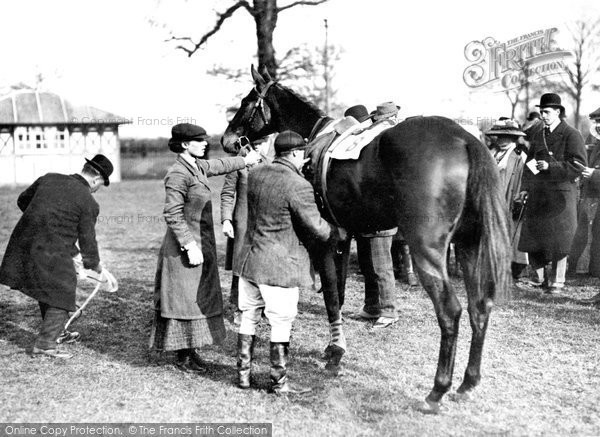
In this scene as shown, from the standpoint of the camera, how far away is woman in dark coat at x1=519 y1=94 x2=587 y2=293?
734 centimetres

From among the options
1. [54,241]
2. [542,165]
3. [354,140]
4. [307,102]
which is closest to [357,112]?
[307,102]

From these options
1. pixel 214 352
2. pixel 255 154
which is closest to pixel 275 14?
pixel 255 154

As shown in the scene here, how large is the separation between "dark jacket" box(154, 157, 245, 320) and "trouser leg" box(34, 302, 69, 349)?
1.02 m

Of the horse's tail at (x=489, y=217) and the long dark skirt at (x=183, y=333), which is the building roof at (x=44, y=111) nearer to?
the long dark skirt at (x=183, y=333)

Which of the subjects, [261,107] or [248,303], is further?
[261,107]

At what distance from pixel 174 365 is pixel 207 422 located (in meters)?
1.30

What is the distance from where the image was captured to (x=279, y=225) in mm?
4348

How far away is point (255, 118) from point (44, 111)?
35642mm

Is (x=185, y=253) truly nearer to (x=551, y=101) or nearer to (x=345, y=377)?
(x=345, y=377)

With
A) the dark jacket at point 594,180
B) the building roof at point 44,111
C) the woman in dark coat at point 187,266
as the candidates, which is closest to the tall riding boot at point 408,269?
the dark jacket at point 594,180

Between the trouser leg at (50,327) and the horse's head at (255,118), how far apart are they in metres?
2.36

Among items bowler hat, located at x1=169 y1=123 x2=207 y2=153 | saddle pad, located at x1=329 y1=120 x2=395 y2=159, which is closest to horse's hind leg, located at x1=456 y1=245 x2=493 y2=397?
saddle pad, located at x1=329 y1=120 x2=395 y2=159

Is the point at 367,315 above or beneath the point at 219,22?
beneath

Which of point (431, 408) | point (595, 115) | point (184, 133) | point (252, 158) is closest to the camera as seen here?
point (431, 408)
